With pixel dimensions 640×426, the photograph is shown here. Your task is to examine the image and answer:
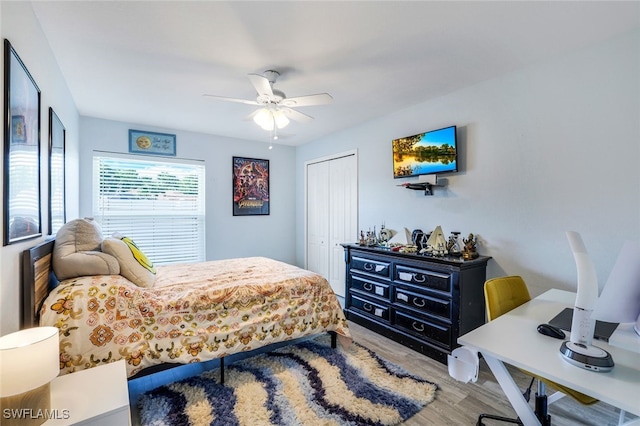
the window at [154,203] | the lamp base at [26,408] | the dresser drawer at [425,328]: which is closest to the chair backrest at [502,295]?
the dresser drawer at [425,328]

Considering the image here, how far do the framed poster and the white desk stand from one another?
4025 millimetres

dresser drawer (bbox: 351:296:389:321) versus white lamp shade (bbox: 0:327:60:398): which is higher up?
white lamp shade (bbox: 0:327:60:398)

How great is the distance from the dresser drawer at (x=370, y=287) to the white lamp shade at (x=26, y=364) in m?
2.63

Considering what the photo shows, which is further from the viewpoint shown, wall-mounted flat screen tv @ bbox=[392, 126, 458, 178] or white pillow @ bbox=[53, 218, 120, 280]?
wall-mounted flat screen tv @ bbox=[392, 126, 458, 178]

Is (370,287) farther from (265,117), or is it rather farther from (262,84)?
(262,84)

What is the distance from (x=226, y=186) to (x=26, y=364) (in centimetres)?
378

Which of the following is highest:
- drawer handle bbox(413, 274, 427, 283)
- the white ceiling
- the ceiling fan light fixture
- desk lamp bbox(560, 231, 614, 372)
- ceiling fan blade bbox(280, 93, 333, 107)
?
the white ceiling

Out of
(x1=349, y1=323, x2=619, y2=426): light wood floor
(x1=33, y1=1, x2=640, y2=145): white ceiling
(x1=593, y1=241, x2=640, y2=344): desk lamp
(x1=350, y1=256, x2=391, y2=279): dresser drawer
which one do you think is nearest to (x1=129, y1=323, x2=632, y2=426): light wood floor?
(x1=349, y1=323, x2=619, y2=426): light wood floor

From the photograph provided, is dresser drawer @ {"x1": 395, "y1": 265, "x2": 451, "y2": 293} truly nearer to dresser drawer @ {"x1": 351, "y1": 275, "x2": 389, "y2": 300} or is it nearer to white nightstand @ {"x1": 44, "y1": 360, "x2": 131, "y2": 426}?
dresser drawer @ {"x1": 351, "y1": 275, "x2": 389, "y2": 300}

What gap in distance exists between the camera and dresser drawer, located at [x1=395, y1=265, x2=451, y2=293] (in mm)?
2592

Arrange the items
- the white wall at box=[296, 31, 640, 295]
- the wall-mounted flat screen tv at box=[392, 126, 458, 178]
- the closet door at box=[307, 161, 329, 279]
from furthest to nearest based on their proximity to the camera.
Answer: the closet door at box=[307, 161, 329, 279] < the wall-mounted flat screen tv at box=[392, 126, 458, 178] < the white wall at box=[296, 31, 640, 295]

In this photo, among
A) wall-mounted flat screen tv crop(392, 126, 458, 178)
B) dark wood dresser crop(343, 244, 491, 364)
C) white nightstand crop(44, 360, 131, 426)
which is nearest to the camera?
white nightstand crop(44, 360, 131, 426)

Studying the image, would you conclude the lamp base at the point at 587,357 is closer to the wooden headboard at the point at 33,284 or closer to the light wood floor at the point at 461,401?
the light wood floor at the point at 461,401

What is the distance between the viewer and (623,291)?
3.77 feet
